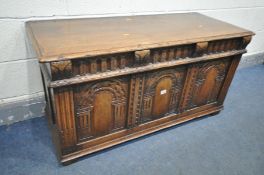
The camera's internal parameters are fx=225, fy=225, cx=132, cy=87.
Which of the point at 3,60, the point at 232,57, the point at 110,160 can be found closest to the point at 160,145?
the point at 110,160

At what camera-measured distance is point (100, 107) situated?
1.30 metres

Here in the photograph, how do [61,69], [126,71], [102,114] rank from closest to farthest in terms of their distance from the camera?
[61,69] < [126,71] < [102,114]

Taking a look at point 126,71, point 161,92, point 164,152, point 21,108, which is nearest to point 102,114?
point 126,71

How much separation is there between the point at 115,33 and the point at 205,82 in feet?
2.56

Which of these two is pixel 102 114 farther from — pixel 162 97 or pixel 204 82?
pixel 204 82

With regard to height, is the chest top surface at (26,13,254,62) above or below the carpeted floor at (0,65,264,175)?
above

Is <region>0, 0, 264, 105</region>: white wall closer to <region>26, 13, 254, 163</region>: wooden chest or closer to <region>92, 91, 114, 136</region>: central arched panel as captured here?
<region>26, 13, 254, 163</region>: wooden chest

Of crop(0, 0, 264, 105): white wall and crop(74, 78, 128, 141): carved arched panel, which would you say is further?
crop(0, 0, 264, 105): white wall

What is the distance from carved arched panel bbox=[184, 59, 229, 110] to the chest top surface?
235mm

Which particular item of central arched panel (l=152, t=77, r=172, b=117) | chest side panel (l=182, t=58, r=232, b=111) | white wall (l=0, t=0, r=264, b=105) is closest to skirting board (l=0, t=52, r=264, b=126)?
white wall (l=0, t=0, r=264, b=105)

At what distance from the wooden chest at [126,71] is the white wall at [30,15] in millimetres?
80

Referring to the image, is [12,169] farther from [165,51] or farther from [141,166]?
[165,51]

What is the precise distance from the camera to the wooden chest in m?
1.10

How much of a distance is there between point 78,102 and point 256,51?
251 cm
